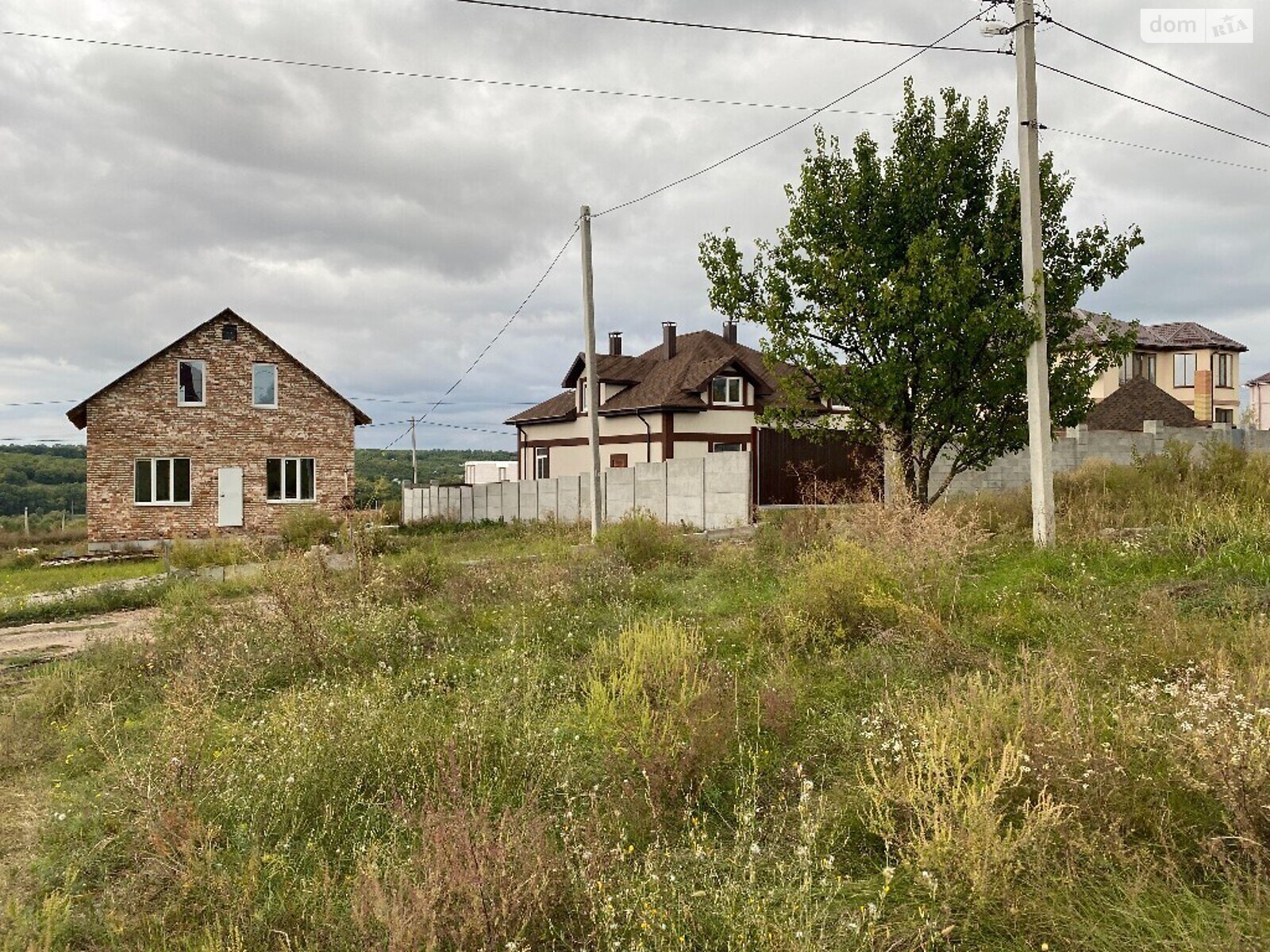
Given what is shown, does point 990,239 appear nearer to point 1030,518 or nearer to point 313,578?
point 1030,518

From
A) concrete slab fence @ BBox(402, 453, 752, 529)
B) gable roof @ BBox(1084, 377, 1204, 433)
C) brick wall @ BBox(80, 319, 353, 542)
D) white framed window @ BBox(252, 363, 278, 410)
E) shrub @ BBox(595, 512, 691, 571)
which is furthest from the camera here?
gable roof @ BBox(1084, 377, 1204, 433)

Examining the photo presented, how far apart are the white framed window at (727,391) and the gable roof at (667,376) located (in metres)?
0.44

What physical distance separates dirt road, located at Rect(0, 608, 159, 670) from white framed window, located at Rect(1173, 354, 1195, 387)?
167ft

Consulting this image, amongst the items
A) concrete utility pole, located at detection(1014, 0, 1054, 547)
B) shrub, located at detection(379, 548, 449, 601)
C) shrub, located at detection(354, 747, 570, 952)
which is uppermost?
concrete utility pole, located at detection(1014, 0, 1054, 547)

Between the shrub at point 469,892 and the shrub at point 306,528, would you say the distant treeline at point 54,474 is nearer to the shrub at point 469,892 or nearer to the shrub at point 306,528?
the shrub at point 306,528

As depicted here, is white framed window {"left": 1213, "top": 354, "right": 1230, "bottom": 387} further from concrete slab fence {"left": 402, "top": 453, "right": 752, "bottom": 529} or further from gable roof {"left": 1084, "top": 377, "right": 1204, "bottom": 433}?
concrete slab fence {"left": 402, "top": 453, "right": 752, "bottom": 529}

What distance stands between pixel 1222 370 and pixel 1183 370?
2085 millimetres

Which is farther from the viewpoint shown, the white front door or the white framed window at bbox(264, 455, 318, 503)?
the white framed window at bbox(264, 455, 318, 503)

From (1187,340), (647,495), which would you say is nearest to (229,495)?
(647,495)

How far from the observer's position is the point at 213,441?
25266 millimetres

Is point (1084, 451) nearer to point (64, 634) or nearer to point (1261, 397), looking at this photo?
point (64, 634)

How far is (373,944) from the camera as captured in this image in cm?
294

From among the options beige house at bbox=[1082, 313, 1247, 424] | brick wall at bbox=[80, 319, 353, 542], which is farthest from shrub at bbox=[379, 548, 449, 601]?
beige house at bbox=[1082, 313, 1247, 424]

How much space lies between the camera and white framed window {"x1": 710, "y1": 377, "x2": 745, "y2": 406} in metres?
31.2
